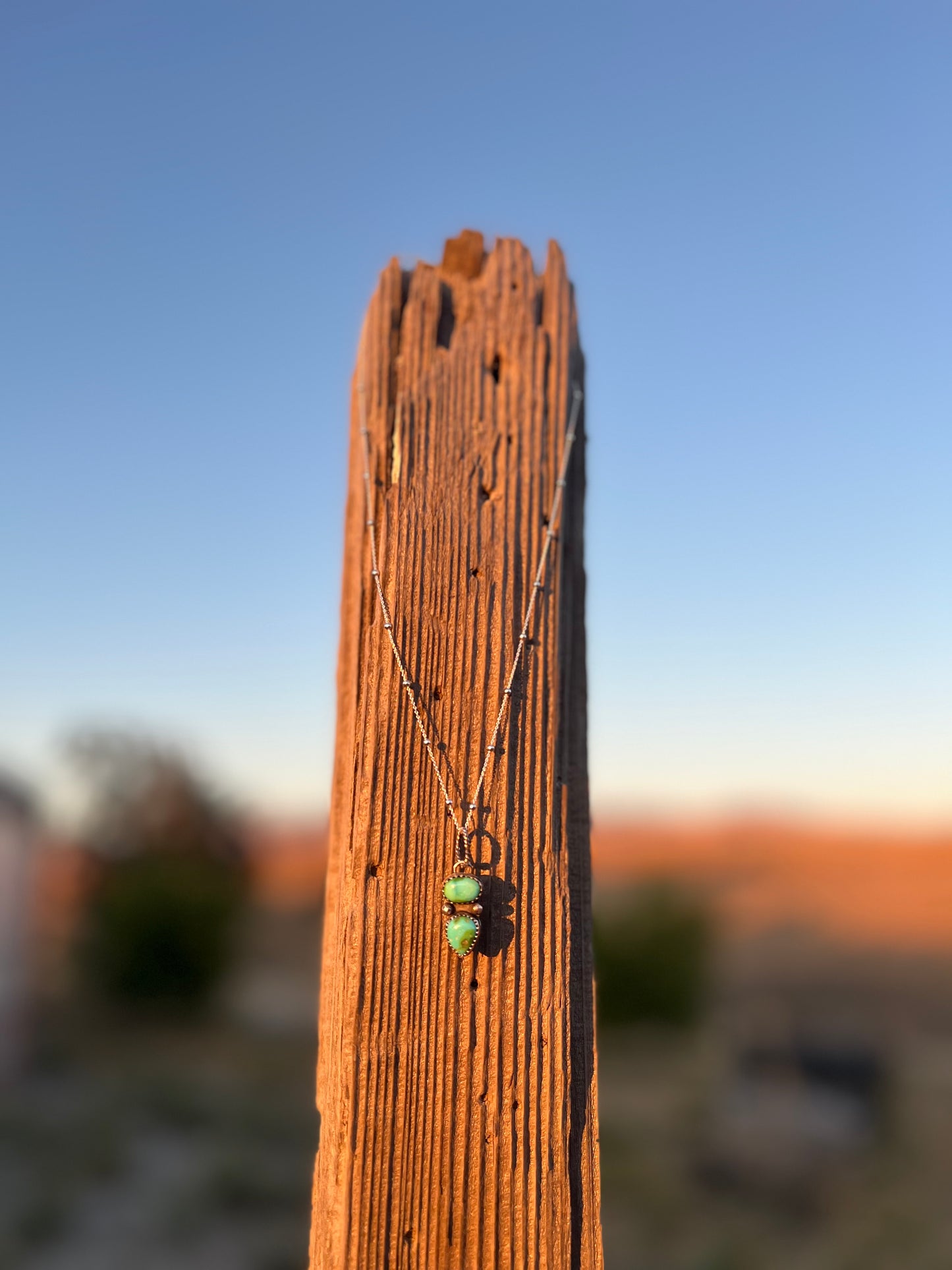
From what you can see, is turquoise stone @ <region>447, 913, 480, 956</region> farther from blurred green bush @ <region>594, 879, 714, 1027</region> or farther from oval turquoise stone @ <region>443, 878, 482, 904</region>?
blurred green bush @ <region>594, 879, 714, 1027</region>

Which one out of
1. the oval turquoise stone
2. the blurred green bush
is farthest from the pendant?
the blurred green bush

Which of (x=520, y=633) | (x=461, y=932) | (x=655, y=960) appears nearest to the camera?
(x=461, y=932)

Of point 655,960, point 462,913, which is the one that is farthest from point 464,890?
point 655,960

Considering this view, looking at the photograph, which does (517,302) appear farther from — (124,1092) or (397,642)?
(124,1092)

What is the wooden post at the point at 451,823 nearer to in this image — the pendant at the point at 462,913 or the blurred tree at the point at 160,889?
the pendant at the point at 462,913

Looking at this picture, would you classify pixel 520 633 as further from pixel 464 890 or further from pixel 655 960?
pixel 655 960

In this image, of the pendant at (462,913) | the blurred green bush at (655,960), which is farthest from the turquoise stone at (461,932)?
the blurred green bush at (655,960)

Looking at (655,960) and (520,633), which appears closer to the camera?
(520,633)
